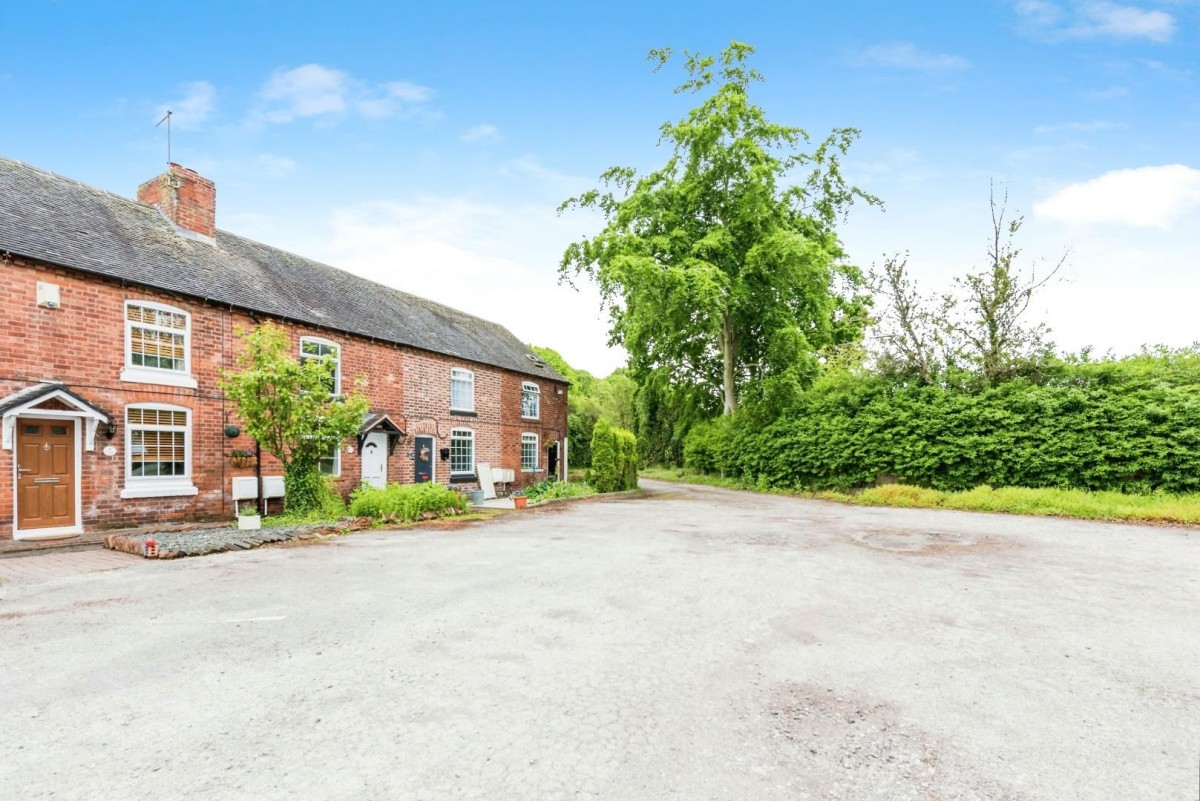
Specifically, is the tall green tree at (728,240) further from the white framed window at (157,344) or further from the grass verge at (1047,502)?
the white framed window at (157,344)

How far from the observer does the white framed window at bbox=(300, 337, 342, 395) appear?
15133mm

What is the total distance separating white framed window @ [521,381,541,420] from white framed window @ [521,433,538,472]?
872 millimetres

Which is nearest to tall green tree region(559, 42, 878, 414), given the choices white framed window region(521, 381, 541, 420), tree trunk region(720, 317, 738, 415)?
tree trunk region(720, 317, 738, 415)

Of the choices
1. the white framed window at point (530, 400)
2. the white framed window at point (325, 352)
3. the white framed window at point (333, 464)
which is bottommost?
the white framed window at point (333, 464)

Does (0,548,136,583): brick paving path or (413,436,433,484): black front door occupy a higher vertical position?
(413,436,433,484): black front door

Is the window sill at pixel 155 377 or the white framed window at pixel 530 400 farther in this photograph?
the white framed window at pixel 530 400

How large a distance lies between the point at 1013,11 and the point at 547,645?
45.6 feet

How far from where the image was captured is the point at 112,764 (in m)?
2.97

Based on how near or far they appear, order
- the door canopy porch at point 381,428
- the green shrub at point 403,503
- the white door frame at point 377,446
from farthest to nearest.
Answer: the white door frame at point 377,446 → the door canopy porch at point 381,428 → the green shrub at point 403,503

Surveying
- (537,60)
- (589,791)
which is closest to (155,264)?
(537,60)

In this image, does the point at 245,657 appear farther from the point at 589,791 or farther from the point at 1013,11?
the point at 1013,11

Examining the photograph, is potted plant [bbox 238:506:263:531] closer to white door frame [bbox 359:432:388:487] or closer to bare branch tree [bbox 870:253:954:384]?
white door frame [bbox 359:432:388:487]

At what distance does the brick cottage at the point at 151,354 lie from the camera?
10.5 metres

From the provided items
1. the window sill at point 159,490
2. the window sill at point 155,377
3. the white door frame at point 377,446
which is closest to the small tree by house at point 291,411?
the window sill at point 155,377
